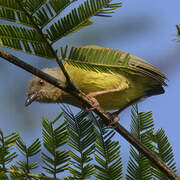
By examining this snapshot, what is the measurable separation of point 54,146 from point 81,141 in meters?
0.31

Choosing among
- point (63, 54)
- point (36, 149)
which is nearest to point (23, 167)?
point (36, 149)

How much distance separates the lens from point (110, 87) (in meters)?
4.78

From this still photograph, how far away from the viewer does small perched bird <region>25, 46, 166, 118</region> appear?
4.68m

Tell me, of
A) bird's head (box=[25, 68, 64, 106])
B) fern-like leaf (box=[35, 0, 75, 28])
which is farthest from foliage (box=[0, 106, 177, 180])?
bird's head (box=[25, 68, 64, 106])

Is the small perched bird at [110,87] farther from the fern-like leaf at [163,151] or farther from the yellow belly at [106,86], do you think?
the fern-like leaf at [163,151]

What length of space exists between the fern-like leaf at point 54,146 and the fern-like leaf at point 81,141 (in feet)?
0.30

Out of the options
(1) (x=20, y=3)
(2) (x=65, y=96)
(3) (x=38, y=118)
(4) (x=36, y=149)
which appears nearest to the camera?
(1) (x=20, y=3)

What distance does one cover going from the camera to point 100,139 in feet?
10.3

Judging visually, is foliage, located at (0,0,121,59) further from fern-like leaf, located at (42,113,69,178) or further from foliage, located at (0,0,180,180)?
fern-like leaf, located at (42,113,69,178)

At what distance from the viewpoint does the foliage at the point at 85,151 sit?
2.80m

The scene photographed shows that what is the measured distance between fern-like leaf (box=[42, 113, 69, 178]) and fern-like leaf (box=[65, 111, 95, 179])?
3.6 inches

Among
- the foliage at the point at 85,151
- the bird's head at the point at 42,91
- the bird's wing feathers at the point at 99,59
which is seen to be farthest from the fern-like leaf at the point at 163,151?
the bird's head at the point at 42,91

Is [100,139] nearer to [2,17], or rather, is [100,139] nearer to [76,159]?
[76,159]

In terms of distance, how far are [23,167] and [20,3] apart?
131cm
